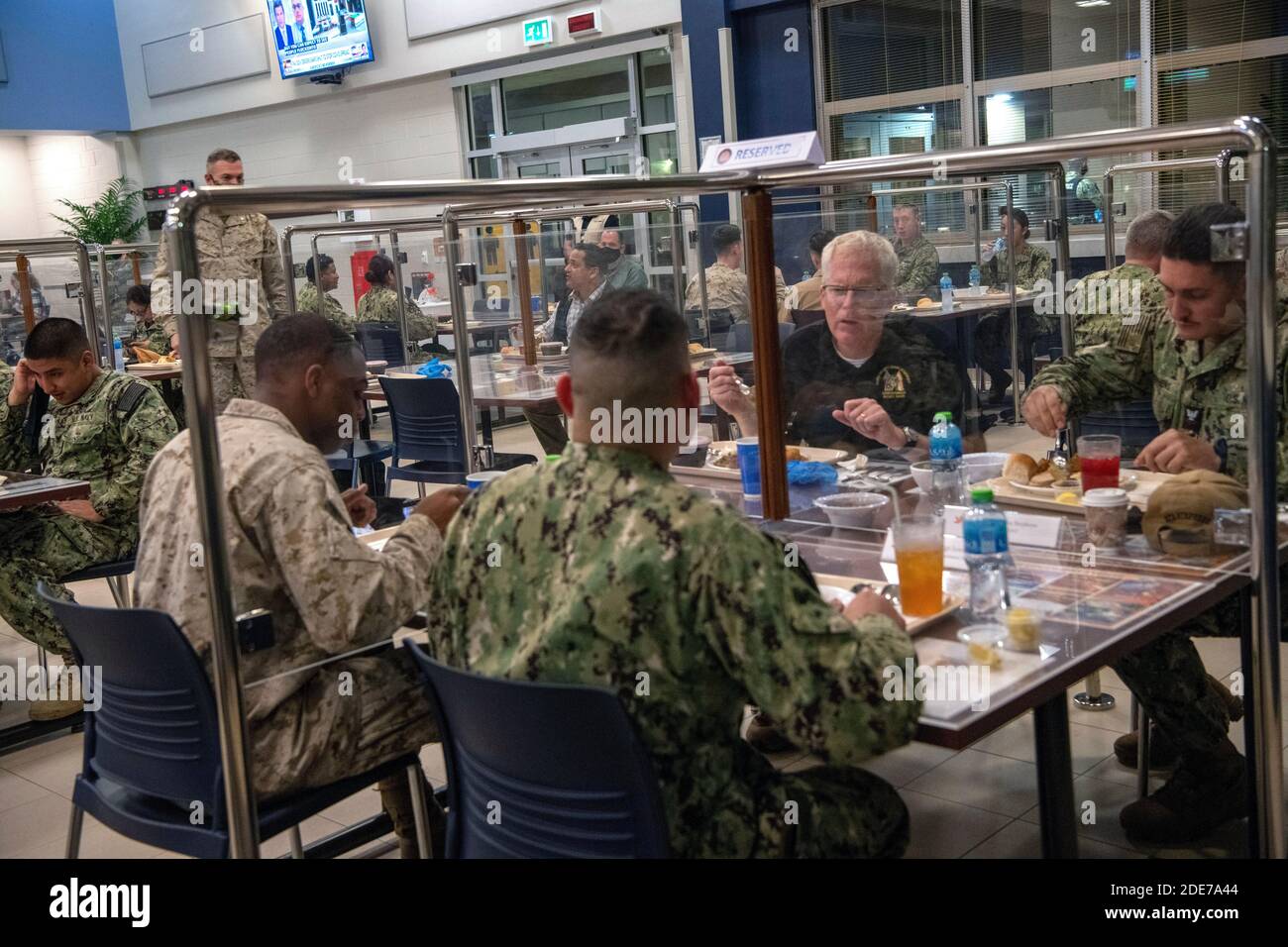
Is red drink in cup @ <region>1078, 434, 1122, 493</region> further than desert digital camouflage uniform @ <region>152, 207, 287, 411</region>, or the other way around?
desert digital camouflage uniform @ <region>152, 207, 287, 411</region>

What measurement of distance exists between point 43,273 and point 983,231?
17.7 feet

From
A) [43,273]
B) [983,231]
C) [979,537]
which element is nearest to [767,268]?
[979,537]

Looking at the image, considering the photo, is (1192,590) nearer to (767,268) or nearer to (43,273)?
(767,268)

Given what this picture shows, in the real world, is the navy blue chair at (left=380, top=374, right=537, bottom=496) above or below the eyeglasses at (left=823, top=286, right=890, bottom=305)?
below

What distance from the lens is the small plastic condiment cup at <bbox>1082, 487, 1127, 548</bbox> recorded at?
2.23 meters

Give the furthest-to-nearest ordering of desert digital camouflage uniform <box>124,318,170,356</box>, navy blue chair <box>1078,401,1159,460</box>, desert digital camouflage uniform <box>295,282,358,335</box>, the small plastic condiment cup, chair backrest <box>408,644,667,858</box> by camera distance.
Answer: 1. desert digital camouflage uniform <box>124,318,170,356</box>
2. desert digital camouflage uniform <box>295,282,358,335</box>
3. navy blue chair <box>1078,401,1159,460</box>
4. the small plastic condiment cup
5. chair backrest <box>408,644,667,858</box>

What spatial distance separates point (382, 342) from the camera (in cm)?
632

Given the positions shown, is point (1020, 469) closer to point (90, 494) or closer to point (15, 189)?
point (90, 494)

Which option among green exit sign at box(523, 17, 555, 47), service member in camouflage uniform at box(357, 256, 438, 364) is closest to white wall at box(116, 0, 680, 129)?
green exit sign at box(523, 17, 555, 47)

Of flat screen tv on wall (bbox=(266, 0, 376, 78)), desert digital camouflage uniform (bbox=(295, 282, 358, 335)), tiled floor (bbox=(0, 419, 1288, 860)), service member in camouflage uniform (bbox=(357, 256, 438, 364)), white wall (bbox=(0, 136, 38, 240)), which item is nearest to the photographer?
tiled floor (bbox=(0, 419, 1288, 860))

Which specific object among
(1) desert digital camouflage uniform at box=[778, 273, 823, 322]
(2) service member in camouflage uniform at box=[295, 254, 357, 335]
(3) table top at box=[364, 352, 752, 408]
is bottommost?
(3) table top at box=[364, 352, 752, 408]

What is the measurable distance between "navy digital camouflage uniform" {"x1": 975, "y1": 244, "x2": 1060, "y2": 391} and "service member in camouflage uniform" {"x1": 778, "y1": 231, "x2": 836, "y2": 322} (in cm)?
93

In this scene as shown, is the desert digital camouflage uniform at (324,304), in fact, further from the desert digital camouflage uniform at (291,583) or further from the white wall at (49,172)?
the white wall at (49,172)

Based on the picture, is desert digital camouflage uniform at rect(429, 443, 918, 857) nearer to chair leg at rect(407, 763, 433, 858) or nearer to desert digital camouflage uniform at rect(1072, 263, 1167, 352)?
chair leg at rect(407, 763, 433, 858)
